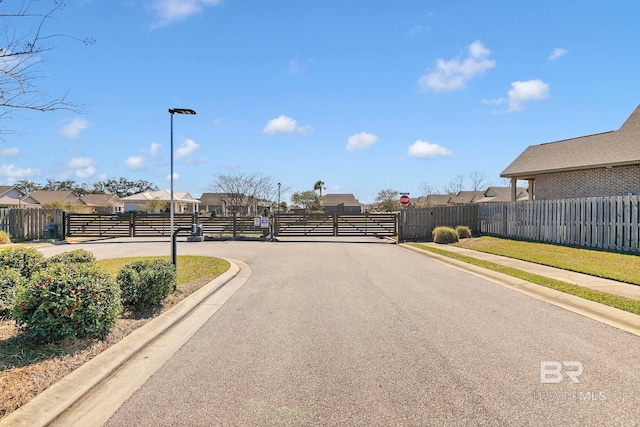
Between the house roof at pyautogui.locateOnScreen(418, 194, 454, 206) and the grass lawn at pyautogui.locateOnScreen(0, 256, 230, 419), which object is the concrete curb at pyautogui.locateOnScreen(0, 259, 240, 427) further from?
the house roof at pyautogui.locateOnScreen(418, 194, 454, 206)

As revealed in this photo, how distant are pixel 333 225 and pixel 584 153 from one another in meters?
15.5

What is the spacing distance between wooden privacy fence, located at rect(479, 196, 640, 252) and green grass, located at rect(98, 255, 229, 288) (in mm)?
14380

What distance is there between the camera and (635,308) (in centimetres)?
703

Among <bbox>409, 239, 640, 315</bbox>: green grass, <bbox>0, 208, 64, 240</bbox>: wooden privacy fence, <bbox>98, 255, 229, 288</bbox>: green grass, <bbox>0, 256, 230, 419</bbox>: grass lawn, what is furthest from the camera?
<bbox>0, 208, 64, 240</bbox>: wooden privacy fence

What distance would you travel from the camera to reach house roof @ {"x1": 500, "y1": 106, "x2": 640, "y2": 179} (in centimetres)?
1983

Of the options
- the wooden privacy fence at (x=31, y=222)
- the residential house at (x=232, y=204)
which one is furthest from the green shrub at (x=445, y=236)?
the residential house at (x=232, y=204)

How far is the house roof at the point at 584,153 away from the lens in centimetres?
1983

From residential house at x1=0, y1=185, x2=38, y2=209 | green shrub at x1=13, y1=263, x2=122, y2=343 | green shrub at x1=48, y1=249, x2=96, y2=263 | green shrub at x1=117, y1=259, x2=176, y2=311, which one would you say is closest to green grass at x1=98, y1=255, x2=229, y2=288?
green shrub at x1=48, y1=249, x2=96, y2=263

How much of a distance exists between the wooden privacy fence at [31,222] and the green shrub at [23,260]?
63.7ft

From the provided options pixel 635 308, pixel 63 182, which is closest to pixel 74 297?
pixel 635 308

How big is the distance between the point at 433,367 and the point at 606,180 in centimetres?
2116

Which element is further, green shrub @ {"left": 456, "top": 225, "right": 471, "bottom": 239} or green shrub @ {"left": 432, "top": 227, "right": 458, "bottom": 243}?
green shrub @ {"left": 456, "top": 225, "right": 471, "bottom": 239}

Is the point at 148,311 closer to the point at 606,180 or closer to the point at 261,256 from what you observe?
the point at 261,256

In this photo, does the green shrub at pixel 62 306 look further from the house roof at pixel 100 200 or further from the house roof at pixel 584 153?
the house roof at pixel 100 200
